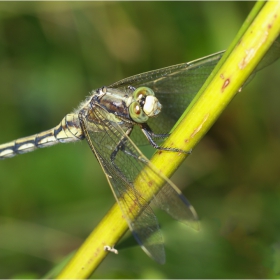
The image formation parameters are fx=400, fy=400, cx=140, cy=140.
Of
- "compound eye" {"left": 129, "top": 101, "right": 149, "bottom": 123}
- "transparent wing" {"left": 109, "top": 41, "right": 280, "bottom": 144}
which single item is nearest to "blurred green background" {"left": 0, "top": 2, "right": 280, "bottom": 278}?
"transparent wing" {"left": 109, "top": 41, "right": 280, "bottom": 144}

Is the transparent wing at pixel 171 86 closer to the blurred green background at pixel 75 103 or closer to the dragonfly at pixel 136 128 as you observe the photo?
the dragonfly at pixel 136 128

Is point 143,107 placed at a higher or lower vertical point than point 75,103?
lower

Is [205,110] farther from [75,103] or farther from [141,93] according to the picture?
[75,103]

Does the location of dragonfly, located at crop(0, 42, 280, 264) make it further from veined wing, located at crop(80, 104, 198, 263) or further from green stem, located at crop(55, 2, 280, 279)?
green stem, located at crop(55, 2, 280, 279)

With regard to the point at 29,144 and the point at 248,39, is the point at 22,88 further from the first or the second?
the point at 248,39

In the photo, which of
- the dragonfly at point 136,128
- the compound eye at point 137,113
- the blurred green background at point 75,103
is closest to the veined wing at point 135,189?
the dragonfly at point 136,128

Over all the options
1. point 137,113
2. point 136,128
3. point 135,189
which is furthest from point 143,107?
point 135,189

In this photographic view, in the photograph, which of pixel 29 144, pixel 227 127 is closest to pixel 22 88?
pixel 29 144
